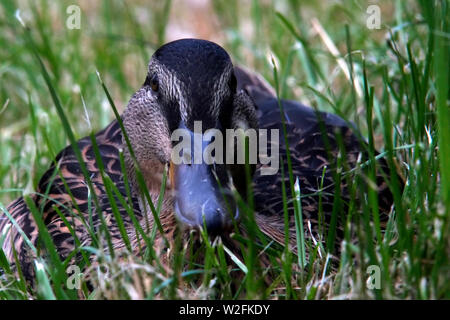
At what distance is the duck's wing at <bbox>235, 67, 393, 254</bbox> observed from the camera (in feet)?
11.3

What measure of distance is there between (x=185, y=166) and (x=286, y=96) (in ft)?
7.89

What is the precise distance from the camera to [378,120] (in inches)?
169

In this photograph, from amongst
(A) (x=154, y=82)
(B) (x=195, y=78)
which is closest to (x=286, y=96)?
(A) (x=154, y=82)

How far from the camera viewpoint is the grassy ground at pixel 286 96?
A: 7.92 ft

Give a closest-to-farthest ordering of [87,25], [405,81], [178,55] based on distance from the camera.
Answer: [178,55]
[405,81]
[87,25]

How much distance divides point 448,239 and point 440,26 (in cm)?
130

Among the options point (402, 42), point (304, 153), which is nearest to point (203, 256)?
point (304, 153)

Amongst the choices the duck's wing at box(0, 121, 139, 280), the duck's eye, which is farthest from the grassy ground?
the duck's eye

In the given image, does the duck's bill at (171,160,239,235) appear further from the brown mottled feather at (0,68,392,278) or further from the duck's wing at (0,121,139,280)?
the duck's wing at (0,121,139,280)

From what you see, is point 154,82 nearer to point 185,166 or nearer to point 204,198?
point 185,166

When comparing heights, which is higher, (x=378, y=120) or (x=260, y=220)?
(x=378, y=120)

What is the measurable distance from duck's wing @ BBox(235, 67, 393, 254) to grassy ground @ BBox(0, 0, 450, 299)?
182 mm

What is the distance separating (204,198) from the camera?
9.21 ft

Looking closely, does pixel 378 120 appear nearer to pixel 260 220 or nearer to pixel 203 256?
pixel 260 220
